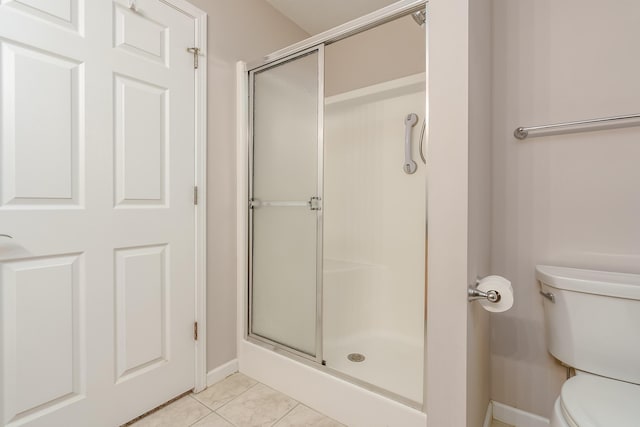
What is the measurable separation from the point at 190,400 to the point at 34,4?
6.28 feet

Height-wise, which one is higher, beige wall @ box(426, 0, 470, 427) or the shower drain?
beige wall @ box(426, 0, 470, 427)

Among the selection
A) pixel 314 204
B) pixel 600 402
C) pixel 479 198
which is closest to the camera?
pixel 600 402

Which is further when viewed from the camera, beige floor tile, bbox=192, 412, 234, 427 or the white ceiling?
the white ceiling

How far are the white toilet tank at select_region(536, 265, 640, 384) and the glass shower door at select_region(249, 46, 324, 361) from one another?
108 cm

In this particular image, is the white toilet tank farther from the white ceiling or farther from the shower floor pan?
the white ceiling

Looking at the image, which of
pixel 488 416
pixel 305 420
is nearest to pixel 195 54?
pixel 305 420

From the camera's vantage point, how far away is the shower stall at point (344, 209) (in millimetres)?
1667

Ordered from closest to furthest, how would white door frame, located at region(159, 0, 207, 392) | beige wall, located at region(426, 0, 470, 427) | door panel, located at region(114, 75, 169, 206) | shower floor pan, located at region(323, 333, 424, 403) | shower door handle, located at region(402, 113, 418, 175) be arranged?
beige wall, located at region(426, 0, 470, 427)
door panel, located at region(114, 75, 169, 206)
shower floor pan, located at region(323, 333, 424, 403)
white door frame, located at region(159, 0, 207, 392)
shower door handle, located at region(402, 113, 418, 175)

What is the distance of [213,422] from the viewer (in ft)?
4.85

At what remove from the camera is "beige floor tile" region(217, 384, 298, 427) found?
4.90ft

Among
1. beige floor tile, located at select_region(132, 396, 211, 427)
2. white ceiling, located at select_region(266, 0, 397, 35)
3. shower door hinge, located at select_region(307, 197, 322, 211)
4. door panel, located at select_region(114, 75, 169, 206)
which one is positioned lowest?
beige floor tile, located at select_region(132, 396, 211, 427)

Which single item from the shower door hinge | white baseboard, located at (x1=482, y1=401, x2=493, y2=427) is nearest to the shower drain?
white baseboard, located at (x1=482, y1=401, x2=493, y2=427)

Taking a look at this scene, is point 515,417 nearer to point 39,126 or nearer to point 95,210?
point 95,210

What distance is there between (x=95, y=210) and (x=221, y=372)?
117 cm
